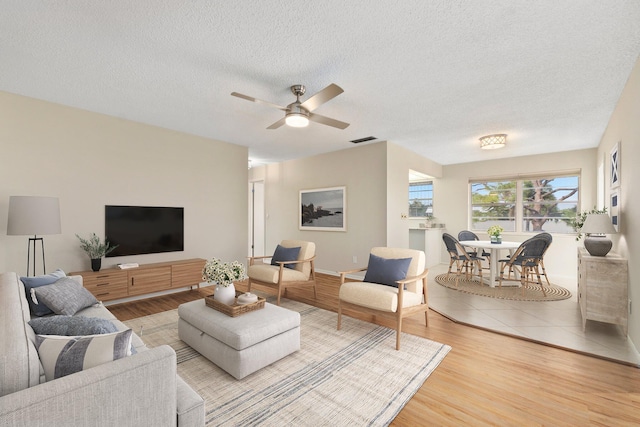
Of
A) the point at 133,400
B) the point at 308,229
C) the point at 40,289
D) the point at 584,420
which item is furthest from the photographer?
the point at 308,229

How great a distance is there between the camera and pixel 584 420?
176 cm

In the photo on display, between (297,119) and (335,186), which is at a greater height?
(297,119)

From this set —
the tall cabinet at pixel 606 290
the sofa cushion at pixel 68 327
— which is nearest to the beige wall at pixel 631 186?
the tall cabinet at pixel 606 290

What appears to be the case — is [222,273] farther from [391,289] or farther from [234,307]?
[391,289]

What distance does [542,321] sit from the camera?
3346 mm

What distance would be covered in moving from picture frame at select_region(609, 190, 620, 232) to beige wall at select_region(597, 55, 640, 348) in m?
0.12

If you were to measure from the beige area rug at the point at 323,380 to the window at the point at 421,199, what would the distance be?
17.1ft

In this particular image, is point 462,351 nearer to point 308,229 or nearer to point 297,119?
point 297,119


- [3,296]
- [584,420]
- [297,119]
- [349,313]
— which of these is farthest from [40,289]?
[584,420]

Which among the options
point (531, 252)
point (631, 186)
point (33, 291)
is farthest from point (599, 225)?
point (33, 291)

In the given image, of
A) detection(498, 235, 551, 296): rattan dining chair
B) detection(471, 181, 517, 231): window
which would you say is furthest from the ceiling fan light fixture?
detection(471, 181, 517, 231): window

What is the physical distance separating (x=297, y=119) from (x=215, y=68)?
0.88 metres

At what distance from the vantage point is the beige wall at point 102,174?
3.28 m

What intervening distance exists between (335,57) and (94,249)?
12.4ft
